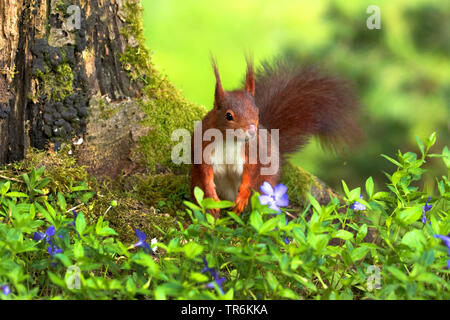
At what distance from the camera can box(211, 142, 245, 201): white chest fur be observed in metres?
1.74

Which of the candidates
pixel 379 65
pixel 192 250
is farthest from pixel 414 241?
pixel 379 65

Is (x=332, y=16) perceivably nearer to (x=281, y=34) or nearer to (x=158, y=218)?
(x=281, y=34)

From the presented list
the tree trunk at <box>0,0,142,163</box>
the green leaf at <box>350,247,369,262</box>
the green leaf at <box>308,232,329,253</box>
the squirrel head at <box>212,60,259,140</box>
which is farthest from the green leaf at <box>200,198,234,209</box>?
the tree trunk at <box>0,0,142,163</box>

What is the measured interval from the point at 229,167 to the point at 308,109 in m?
0.41

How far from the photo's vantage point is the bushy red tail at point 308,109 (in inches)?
78.5

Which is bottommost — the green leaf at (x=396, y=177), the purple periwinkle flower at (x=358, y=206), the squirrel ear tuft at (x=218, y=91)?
the purple periwinkle flower at (x=358, y=206)

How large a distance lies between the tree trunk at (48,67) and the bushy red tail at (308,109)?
590 millimetres

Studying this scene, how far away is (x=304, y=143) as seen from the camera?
2.04 meters

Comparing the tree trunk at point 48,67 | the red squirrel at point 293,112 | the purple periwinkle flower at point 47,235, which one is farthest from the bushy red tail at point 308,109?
the purple periwinkle flower at point 47,235

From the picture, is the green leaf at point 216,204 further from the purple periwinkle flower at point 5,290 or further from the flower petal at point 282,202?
the purple periwinkle flower at point 5,290

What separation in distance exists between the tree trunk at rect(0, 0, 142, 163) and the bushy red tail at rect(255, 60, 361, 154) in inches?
23.2

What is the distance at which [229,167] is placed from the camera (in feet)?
5.82

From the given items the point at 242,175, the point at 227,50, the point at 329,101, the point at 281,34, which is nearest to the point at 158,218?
the point at 242,175

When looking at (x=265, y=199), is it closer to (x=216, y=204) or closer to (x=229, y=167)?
(x=216, y=204)
